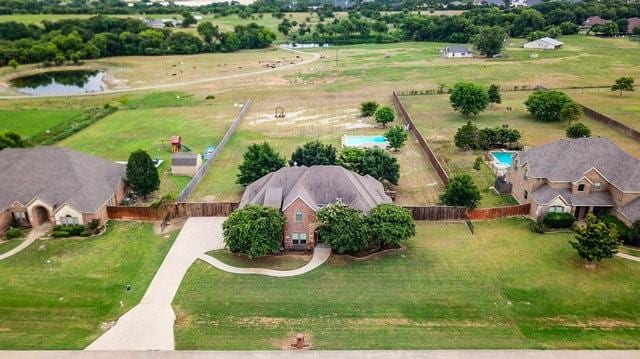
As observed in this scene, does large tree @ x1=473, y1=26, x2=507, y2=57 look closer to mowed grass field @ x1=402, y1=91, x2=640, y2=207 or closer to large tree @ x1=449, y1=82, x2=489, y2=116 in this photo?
mowed grass field @ x1=402, y1=91, x2=640, y2=207

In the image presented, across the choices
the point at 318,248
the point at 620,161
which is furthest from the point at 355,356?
the point at 620,161

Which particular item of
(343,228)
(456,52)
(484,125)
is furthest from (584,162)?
(456,52)

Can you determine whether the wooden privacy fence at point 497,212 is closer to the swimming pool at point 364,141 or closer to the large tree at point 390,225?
the large tree at point 390,225

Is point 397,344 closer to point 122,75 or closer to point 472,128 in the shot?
point 472,128

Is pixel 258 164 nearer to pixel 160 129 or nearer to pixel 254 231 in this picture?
pixel 254 231

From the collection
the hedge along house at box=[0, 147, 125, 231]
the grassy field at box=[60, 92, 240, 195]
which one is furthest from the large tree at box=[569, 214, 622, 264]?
the hedge along house at box=[0, 147, 125, 231]

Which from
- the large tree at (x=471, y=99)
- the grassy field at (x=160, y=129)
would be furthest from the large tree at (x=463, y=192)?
the large tree at (x=471, y=99)
